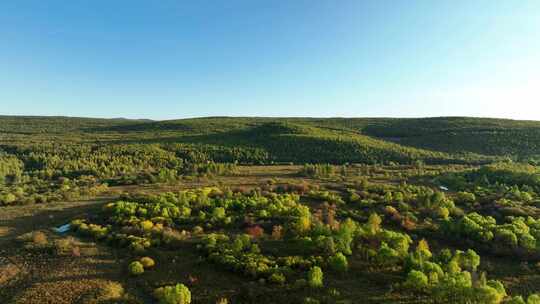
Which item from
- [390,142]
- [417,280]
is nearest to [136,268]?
[417,280]

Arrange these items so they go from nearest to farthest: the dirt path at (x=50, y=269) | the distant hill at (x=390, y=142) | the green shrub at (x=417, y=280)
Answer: the green shrub at (x=417, y=280), the dirt path at (x=50, y=269), the distant hill at (x=390, y=142)

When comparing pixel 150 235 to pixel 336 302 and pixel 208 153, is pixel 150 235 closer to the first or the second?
pixel 336 302

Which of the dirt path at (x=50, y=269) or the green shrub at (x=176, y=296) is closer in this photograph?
the green shrub at (x=176, y=296)

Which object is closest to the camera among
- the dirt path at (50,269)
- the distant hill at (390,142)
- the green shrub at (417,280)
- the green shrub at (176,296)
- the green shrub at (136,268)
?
the green shrub at (176,296)

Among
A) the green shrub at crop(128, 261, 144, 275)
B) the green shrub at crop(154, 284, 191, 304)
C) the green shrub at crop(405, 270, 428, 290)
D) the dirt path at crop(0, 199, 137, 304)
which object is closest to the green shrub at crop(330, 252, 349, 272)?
the green shrub at crop(405, 270, 428, 290)

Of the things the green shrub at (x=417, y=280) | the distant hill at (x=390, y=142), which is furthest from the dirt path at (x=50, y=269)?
the distant hill at (x=390, y=142)

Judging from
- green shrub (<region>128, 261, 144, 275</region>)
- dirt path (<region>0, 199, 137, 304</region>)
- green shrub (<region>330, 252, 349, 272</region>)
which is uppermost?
green shrub (<region>330, 252, 349, 272</region>)

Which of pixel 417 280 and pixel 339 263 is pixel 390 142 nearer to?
pixel 339 263

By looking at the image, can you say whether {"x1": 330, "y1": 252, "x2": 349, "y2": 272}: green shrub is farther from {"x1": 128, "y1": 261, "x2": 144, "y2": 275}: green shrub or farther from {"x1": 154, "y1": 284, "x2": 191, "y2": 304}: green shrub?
{"x1": 128, "y1": 261, "x2": 144, "y2": 275}: green shrub

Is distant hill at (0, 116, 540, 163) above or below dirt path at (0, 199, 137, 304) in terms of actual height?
above

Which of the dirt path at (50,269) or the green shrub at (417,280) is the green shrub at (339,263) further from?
the dirt path at (50,269)

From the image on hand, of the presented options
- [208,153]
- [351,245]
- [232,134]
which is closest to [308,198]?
[351,245]
